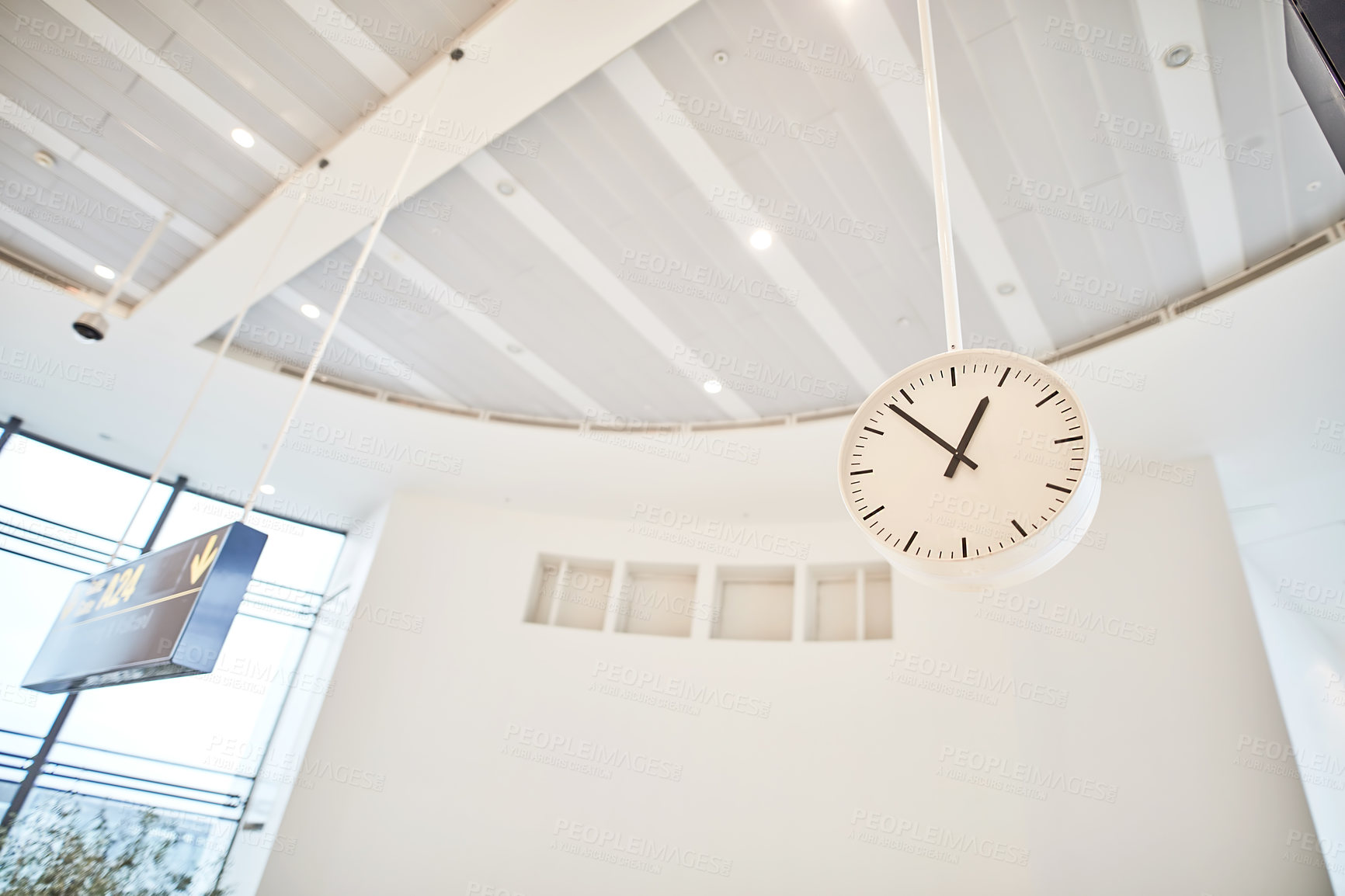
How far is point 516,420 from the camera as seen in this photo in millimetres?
6047

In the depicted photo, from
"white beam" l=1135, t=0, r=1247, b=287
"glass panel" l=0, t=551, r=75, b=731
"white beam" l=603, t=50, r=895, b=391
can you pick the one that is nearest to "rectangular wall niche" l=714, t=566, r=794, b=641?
"white beam" l=603, t=50, r=895, b=391

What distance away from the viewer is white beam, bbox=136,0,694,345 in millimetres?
3217

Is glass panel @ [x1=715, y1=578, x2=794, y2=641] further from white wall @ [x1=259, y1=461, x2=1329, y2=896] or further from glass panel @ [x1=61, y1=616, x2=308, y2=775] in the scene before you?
glass panel @ [x1=61, y1=616, x2=308, y2=775]

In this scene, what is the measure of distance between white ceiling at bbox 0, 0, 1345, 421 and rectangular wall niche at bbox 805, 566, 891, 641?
192cm

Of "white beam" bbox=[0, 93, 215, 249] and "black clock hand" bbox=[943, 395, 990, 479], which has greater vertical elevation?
"white beam" bbox=[0, 93, 215, 249]

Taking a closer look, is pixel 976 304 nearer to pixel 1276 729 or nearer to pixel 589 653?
pixel 1276 729

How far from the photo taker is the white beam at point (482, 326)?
4754 mm

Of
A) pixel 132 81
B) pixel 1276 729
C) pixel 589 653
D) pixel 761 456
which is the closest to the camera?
pixel 132 81

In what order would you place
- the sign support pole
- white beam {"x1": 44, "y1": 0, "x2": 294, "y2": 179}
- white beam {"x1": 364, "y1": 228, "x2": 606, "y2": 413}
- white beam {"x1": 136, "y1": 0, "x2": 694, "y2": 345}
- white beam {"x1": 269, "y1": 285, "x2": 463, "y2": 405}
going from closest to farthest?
white beam {"x1": 136, "y1": 0, "x2": 694, "y2": 345} → white beam {"x1": 44, "y1": 0, "x2": 294, "y2": 179} → white beam {"x1": 364, "y1": 228, "x2": 606, "y2": 413} → white beam {"x1": 269, "y1": 285, "x2": 463, "y2": 405} → the sign support pole

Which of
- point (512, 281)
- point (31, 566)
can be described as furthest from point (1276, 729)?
point (31, 566)

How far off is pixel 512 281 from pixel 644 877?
4482 millimetres

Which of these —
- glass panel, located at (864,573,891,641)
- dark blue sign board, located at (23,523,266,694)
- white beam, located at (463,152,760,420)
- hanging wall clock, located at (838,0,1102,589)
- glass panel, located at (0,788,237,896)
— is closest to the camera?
hanging wall clock, located at (838,0,1102,589)

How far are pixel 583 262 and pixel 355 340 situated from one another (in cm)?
211

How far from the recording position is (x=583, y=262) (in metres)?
4.59
